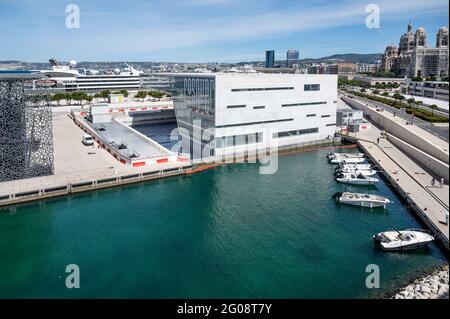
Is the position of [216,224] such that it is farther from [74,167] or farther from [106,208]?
[74,167]

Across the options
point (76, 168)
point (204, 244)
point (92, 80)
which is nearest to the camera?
point (204, 244)

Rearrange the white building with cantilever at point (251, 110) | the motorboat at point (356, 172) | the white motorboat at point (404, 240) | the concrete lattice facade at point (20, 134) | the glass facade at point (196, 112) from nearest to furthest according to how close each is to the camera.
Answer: the white motorboat at point (404, 240) < the concrete lattice facade at point (20, 134) < the motorboat at point (356, 172) < the white building with cantilever at point (251, 110) < the glass facade at point (196, 112)

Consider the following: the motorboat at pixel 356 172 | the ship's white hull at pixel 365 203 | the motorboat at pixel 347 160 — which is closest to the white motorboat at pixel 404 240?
the ship's white hull at pixel 365 203

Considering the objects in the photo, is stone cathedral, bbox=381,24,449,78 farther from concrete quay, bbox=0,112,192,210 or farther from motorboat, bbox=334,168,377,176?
concrete quay, bbox=0,112,192,210

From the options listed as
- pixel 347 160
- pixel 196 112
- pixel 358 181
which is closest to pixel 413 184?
pixel 358 181

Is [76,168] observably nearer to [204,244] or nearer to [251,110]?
[204,244]

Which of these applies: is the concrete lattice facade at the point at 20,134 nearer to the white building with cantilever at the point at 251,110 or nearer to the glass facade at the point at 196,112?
the glass facade at the point at 196,112
